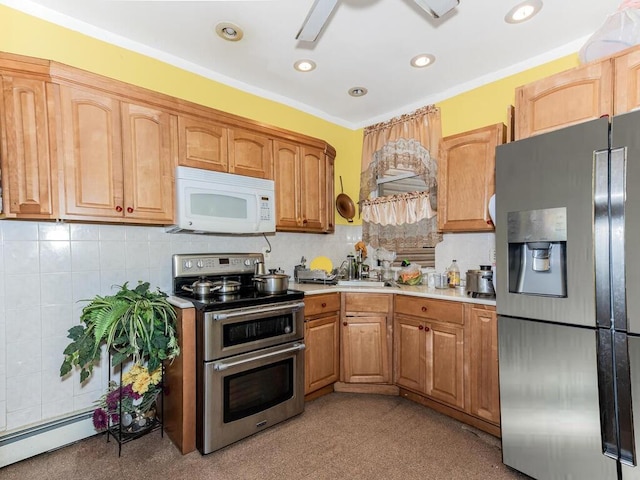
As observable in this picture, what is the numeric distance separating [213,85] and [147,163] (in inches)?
38.5

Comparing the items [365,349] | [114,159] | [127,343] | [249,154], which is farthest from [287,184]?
[127,343]

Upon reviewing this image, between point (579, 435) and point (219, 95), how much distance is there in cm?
319

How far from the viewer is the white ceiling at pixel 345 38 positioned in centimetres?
194

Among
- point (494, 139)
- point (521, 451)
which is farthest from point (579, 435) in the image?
point (494, 139)

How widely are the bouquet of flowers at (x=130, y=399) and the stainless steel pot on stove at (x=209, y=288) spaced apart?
0.54m

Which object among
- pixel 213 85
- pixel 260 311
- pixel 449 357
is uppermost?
pixel 213 85

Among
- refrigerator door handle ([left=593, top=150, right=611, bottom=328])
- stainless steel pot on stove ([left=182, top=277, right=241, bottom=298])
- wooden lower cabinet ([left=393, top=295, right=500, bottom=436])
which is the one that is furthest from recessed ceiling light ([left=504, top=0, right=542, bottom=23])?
stainless steel pot on stove ([left=182, top=277, right=241, bottom=298])

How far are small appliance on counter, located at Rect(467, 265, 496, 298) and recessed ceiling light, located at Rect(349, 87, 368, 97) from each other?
188cm

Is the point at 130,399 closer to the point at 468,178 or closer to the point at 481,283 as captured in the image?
the point at 481,283

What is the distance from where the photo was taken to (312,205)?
308cm

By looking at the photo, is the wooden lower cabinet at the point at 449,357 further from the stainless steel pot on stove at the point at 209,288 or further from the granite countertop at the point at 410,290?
the stainless steel pot on stove at the point at 209,288

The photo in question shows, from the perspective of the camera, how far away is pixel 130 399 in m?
2.05

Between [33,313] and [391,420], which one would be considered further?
[391,420]

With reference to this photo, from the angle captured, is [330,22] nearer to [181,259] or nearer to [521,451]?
[181,259]
